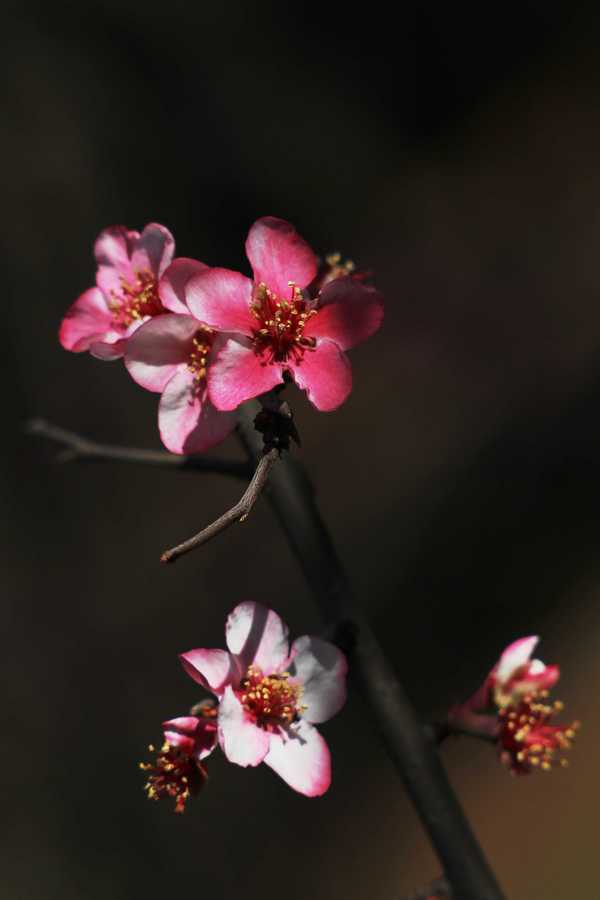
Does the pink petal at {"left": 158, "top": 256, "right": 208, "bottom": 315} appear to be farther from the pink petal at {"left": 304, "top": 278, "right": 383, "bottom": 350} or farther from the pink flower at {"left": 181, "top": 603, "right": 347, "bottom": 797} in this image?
the pink flower at {"left": 181, "top": 603, "right": 347, "bottom": 797}

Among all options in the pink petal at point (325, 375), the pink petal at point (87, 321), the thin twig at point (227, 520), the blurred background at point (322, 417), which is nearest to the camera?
the thin twig at point (227, 520)

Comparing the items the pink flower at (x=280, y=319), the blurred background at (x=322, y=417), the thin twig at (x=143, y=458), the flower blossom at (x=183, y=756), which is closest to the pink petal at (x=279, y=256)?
the pink flower at (x=280, y=319)

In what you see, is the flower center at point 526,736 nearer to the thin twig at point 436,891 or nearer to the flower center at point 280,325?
the thin twig at point 436,891

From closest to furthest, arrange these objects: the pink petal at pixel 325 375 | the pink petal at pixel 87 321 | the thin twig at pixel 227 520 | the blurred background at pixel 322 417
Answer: the thin twig at pixel 227 520 < the pink petal at pixel 325 375 < the pink petal at pixel 87 321 < the blurred background at pixel 322 417

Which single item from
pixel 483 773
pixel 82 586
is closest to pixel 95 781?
pixel 82 586

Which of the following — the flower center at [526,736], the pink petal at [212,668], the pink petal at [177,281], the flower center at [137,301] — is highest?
the flower center at [137,301]

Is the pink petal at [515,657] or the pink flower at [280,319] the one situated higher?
the pink flower at [280,319]

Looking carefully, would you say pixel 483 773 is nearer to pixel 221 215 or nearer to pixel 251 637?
pixel 221 215
